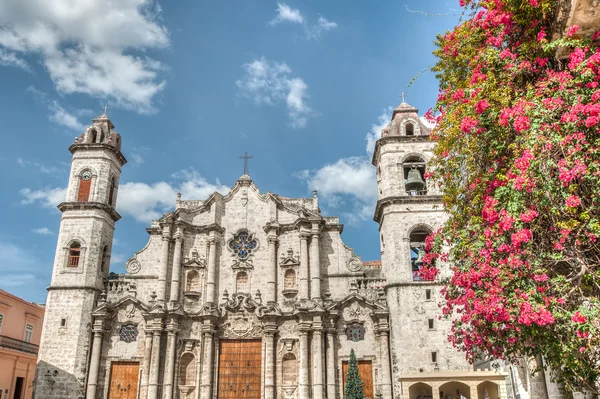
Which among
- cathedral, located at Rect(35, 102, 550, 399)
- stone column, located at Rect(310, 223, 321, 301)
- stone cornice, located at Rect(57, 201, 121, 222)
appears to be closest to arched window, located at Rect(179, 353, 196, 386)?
cathedral, located at Rect(35, 102, 550, 399)

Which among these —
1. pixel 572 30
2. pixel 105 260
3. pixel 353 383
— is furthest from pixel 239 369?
pixel 572 30

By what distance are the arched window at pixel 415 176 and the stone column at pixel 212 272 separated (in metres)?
9.79

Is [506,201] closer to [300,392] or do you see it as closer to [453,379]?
[453,379]

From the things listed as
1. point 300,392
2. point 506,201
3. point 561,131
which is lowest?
point 300,392

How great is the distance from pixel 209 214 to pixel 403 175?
995cm

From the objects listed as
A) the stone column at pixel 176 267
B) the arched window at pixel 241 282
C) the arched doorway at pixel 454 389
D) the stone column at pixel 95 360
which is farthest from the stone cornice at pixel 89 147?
the arched doorway at pixel 454 389

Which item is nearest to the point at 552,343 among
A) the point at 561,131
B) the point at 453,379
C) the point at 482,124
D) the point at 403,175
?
the point at 561,131

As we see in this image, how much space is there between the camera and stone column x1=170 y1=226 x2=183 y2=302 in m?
24.8

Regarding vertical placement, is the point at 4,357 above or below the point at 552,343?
above

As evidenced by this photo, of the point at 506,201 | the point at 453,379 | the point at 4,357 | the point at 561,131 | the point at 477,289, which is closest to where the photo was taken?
the point at 561,131

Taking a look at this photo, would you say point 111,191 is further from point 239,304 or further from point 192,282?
point 239,304

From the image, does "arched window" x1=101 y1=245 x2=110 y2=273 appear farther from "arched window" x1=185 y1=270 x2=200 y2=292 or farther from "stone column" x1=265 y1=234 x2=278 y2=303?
"stone column" x1=265 y1=234 x2=278 y2=303

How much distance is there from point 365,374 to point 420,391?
2.59 m

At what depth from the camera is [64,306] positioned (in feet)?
78.0
